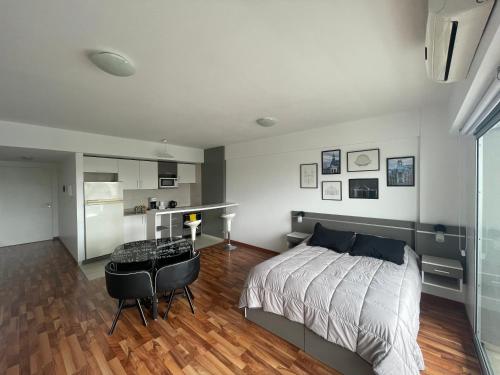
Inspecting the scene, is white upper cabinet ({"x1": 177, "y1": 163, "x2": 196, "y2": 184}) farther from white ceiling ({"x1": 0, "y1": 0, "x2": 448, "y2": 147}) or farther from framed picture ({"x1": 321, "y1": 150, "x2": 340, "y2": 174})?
framed picture ({"x1": 321, "y1": 150, "x2": 340, "y2": 174})

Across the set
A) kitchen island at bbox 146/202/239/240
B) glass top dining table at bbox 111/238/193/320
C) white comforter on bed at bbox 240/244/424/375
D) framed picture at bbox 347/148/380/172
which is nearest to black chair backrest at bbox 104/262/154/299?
glass top dining table at bbox 111/238/193/320

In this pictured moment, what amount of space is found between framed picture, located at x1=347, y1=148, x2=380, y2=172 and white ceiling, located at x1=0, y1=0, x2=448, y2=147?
2.05 ft

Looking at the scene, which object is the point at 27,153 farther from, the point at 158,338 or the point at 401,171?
the point at 401,171

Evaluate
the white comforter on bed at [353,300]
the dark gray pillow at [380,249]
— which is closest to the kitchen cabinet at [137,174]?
the white comforter on bed at [353,300]

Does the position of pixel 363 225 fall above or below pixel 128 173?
below

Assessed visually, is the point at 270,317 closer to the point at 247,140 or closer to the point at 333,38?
the point at 333,38

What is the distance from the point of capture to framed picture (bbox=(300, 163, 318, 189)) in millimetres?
3870

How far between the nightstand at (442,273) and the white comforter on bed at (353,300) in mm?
154

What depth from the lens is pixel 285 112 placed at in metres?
2.97

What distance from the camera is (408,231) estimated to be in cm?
295

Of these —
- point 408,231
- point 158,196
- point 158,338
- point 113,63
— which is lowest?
point 158,338

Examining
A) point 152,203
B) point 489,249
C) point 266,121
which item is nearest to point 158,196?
point 152,203

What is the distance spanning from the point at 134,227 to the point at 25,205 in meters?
3.07

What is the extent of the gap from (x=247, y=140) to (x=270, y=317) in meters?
3.69
